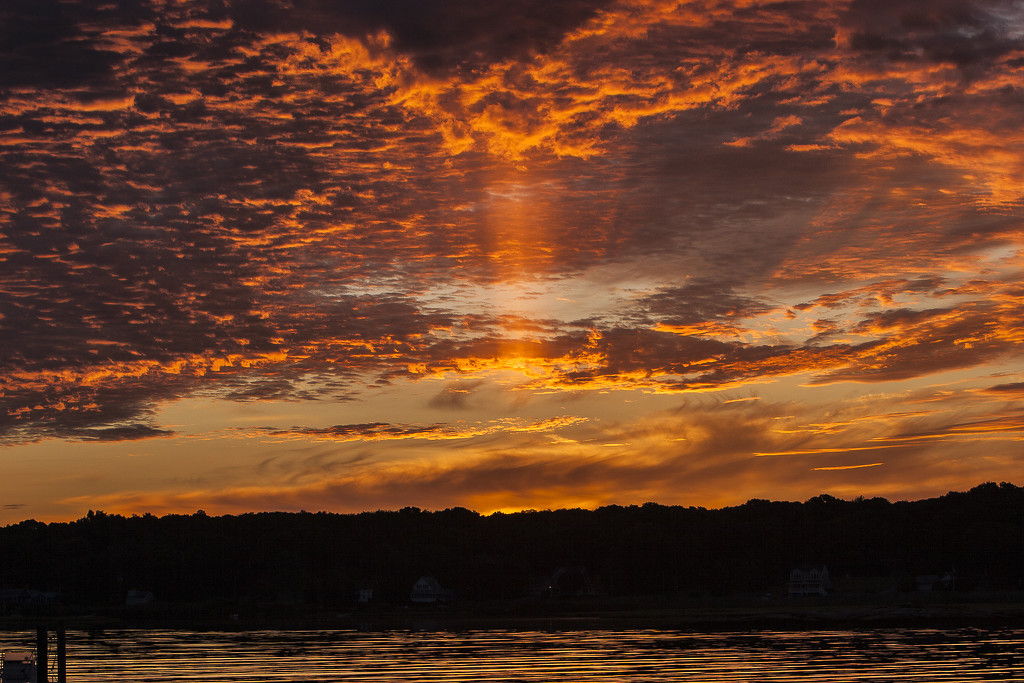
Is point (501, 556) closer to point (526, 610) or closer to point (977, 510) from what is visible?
point (526, 610)

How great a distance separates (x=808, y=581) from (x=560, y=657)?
81.4m

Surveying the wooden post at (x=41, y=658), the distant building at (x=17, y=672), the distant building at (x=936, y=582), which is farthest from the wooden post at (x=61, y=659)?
the distant building at (x=936, y=582)

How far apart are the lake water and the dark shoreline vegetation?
29.3 meters

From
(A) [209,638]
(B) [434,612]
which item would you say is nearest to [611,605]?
(B) [434,612]

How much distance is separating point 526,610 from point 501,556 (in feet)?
68.1

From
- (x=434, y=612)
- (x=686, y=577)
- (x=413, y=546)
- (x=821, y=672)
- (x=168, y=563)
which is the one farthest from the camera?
(x=413, y=546)

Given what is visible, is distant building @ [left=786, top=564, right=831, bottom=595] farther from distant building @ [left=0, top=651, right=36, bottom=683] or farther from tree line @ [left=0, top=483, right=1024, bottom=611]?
distant building @ [left=0, top=651, right=36, bottom=683]

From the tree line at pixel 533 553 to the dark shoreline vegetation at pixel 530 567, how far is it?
252mm

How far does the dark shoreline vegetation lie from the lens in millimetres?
118750

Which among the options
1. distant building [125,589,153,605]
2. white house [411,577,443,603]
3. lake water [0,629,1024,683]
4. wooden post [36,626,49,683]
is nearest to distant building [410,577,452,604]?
white house [411,577,443,603]

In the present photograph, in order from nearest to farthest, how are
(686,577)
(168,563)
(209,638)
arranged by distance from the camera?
(209,638) < (686,577) < (168,563)

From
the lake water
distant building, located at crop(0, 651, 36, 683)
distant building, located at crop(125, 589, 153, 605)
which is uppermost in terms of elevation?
distant building, located at crop(125, 589, 153, 605)

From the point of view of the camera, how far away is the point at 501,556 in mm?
137250

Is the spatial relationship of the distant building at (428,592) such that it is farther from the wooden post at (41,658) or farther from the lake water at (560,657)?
the wooden post at (41,658)
